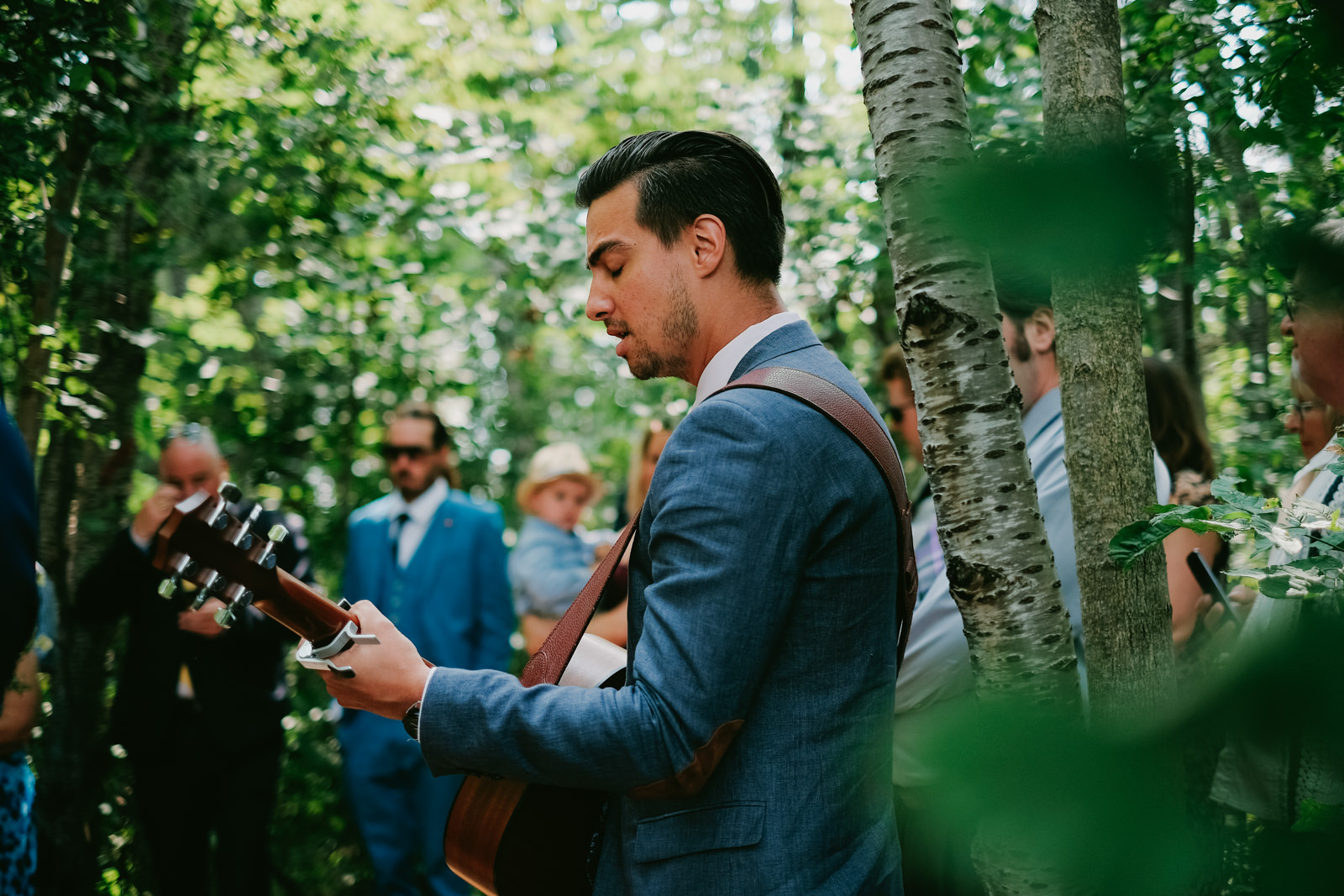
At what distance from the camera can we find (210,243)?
4.45 metres

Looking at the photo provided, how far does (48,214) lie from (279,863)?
3.37 metres

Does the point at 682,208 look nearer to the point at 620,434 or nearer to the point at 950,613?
the point at 950,613

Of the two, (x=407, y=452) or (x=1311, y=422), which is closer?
(x=1311, y=422)

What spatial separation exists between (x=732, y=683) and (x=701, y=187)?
794 mm

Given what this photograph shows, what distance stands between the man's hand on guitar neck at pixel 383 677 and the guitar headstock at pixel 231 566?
73mm

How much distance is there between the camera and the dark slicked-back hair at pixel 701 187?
5.07ft

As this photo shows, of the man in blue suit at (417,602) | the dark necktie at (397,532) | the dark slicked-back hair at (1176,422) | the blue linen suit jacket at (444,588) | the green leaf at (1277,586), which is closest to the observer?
the green leaf at (1277,586)

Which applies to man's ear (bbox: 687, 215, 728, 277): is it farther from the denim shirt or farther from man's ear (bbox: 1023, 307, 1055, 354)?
the denim shirt

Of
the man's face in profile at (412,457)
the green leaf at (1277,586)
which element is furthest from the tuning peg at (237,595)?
the man's face in profile at (412,457)

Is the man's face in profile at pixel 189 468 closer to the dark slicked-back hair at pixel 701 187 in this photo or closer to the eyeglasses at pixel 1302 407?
the dark slicked-back hair at pixel 701 187

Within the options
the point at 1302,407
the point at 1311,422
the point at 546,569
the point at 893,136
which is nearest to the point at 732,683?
the point at 893,136

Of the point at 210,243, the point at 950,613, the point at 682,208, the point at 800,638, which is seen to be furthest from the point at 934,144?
the point at 210,243

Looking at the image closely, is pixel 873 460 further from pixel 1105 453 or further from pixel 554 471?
pixel 554 471

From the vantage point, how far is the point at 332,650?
1433 mm
